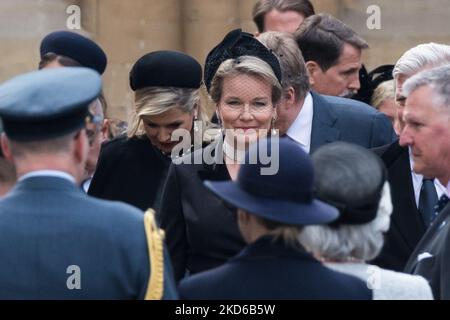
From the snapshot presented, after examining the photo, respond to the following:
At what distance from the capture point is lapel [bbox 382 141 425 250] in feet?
19.4

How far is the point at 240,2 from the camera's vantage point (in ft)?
36.2

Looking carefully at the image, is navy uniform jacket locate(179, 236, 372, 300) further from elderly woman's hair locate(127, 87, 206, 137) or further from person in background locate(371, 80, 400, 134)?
person in background locate(371, 80, 400, 134)

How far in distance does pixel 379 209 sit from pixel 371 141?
208 centimetres

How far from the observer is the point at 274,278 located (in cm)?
420

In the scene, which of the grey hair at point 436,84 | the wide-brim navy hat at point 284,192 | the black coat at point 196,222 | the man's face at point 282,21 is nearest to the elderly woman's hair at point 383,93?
the man's face at point 282,21

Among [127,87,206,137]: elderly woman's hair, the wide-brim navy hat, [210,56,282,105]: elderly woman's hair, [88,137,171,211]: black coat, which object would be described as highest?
the wide-brim navy hat

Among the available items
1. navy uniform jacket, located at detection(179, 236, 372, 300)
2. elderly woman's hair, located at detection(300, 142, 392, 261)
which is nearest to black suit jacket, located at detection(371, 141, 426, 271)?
elderly woman's hair, located at detection(300, 142, 392, 261)

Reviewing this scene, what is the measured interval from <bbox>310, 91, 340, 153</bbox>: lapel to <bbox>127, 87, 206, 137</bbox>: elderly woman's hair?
1.67 ft

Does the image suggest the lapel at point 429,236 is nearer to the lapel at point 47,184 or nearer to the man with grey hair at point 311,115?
the man with grey hair at point 311,115

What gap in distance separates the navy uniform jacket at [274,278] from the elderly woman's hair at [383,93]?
4004mm

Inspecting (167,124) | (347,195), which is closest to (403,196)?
(167,124)

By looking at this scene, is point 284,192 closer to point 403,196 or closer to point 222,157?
→ point 222,157

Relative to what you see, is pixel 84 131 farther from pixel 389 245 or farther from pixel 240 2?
pixel 240 2
